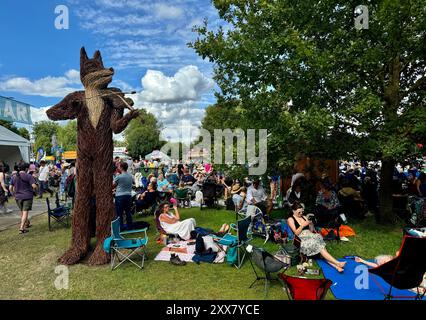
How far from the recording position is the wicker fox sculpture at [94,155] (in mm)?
6453

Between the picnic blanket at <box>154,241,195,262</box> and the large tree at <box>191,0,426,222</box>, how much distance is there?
3.32 metres

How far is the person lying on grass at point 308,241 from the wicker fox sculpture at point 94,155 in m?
3.89

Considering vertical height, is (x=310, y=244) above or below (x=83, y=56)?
below

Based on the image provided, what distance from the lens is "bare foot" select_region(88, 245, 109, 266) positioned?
6.24 metres

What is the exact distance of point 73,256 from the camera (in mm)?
6375

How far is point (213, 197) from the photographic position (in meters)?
12.5

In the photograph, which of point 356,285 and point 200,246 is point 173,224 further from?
point 356,285


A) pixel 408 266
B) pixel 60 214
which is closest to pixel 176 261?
pixel 408 266

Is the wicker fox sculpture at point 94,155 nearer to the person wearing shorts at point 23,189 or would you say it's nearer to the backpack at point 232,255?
the backpack at point 232,255

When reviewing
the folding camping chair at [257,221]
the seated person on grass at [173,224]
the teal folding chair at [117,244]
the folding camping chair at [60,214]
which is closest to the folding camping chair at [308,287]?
the teal folding chair at [117,244]

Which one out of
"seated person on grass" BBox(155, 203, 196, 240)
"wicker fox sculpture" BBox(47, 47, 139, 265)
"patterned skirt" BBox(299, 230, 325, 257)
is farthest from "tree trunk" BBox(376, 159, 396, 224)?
"wicker fox sculpture" BBox(47, 47, 139, 265)

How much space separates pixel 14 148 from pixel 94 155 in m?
23.0
